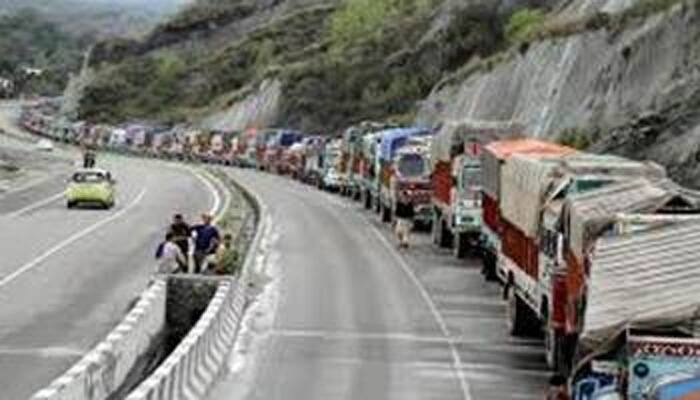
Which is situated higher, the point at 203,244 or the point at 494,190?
the point at 494,190

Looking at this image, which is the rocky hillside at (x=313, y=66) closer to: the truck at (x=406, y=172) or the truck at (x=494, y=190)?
the truck at (x=406, y=172)

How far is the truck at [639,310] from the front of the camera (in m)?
17.4

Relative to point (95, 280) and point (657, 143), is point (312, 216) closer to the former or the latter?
point (657, 143)

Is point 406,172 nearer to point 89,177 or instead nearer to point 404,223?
point 404,223

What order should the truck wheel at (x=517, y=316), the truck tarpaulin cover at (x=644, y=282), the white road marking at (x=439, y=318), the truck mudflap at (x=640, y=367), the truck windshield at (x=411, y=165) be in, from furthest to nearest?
the truck windshield at (x=411, y=165), the truck wheel at (x=517, y=316), the white road marking at (x=439, y=318), the truck tarpaulin cover at (x=644, y=282), the truck mudflap at (x=640, y=367)

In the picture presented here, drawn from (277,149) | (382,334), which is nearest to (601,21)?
(382,334)

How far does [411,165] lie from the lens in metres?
56.7

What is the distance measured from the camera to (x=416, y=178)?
5597 cm

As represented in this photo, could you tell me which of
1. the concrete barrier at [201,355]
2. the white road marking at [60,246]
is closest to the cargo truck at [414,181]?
the white road marking at [60,246]

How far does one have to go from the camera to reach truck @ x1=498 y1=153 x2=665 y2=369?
25.6 meters

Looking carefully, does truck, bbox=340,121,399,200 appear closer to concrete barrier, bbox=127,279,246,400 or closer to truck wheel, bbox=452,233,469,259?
truck wheel, bbox=452,233,469,259

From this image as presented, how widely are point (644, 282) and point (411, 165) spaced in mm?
37168

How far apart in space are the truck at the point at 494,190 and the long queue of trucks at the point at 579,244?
0.05 meters

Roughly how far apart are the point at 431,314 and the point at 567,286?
10.5m
